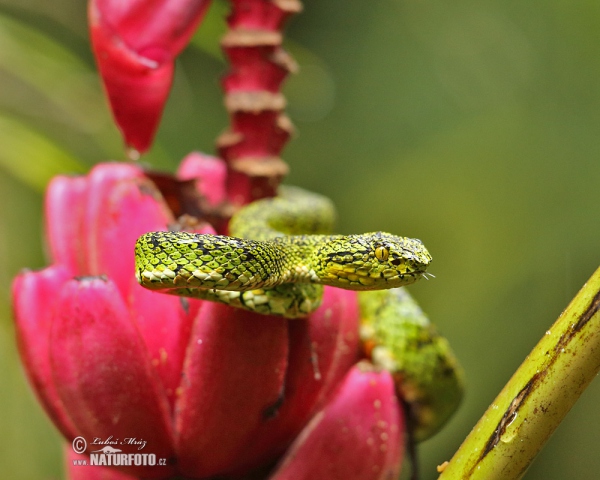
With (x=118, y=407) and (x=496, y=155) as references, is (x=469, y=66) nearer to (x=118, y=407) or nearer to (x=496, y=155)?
(x=496, y=155)

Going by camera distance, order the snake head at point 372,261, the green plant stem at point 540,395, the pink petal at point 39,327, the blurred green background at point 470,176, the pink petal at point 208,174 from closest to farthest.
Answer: the green plant stem at point 540,395 < the snake head at point 372,261 < the pink petal at point 39,327 < the pink petal at point 208,174 < the blurred green background at point 470,176

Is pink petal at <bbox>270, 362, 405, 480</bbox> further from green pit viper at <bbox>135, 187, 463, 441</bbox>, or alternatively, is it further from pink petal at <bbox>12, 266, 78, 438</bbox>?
pink petal at <bbox>12, 266, 78, 438</bbox>

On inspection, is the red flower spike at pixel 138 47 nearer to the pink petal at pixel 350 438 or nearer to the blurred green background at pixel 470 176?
the pink petal at pixel 350 438

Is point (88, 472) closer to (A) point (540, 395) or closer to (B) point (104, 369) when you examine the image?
(B) point (104, 369)

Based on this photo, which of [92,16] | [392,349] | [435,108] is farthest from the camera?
[435,108]

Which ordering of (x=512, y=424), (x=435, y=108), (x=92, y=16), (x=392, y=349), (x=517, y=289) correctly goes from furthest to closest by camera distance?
(x=435, y=108), (x=517, y=289), (x=392, y=349), (x=92, y=16), (x=512, y=424)

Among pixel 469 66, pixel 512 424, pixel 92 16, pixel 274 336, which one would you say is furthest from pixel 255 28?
pixel 469 66

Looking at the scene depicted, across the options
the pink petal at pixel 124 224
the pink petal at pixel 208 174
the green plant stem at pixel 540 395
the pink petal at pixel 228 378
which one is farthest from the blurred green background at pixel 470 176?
the green plant stem at pixel 540 395

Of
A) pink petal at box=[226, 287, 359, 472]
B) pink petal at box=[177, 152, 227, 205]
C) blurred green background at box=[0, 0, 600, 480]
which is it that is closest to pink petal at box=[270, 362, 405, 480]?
pink petal at box=[226, 287, 359, 472]
